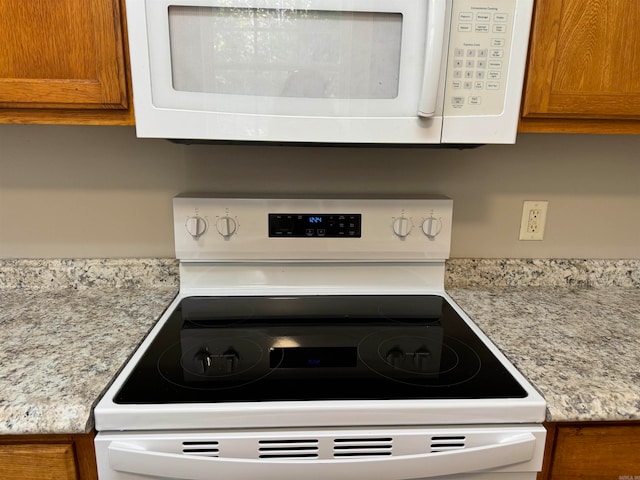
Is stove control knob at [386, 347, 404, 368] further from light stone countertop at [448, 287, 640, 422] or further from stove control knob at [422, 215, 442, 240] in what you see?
stove control knob at [422, 215, 442, 240]

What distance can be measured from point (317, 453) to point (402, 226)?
622mm

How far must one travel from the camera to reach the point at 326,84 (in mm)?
842

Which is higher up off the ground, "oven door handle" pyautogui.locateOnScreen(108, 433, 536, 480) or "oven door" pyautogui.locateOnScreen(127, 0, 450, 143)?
"oven door" pyautogui.locateOnScreen(127, 0, 450, 143)

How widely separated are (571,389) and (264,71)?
0.81m

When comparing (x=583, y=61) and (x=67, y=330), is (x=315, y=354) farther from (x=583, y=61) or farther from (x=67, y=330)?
(x=583, y=61)

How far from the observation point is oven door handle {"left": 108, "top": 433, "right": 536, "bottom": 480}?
71cm

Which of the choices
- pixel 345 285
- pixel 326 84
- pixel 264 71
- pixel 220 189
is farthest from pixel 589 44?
pixel 220 189

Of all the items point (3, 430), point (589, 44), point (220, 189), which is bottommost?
point (3, 430)

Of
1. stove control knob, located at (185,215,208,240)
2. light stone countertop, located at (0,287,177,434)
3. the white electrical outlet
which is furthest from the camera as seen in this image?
the white electrical outlet

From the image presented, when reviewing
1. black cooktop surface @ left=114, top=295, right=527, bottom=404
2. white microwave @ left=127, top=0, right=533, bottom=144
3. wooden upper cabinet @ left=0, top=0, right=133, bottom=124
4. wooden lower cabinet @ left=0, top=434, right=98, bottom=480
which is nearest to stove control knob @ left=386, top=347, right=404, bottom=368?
black cooktop surface @ left=114, top=295, right=527, bottom=404

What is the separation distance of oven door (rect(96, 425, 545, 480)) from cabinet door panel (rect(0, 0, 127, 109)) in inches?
25.4

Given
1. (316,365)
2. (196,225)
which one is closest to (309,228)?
(196,225)

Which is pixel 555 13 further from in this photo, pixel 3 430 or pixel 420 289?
pixel 3 430

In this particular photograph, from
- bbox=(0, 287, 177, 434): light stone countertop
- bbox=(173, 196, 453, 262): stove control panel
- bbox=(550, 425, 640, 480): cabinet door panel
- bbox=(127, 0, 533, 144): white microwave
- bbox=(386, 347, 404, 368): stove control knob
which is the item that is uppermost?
bbox=(127, 0, 533, 144): white microwave
